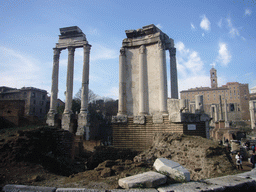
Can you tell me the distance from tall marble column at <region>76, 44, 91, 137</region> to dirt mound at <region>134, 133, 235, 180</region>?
15.7m

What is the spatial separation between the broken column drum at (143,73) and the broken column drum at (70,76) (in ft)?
44.0

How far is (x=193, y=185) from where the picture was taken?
334 centimetres

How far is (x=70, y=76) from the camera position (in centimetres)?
2388

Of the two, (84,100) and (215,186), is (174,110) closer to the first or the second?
(215,186)

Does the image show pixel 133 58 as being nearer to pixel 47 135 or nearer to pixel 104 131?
pixel 47 135

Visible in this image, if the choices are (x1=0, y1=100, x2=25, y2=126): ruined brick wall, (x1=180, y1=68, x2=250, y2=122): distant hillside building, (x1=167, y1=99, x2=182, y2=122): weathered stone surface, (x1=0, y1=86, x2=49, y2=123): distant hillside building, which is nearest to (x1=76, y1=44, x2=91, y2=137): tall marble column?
(x1=0, y1=100, x2=25, y2=126): ruined brick wall

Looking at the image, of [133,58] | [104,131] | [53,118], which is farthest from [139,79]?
[104,131]

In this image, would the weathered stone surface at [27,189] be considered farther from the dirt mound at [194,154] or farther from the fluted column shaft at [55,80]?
the fluted column shaft at [55,80]

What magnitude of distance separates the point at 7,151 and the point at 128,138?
181 inches

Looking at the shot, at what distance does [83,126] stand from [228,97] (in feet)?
255

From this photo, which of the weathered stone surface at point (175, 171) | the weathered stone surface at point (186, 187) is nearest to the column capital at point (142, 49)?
the weathered stone surface at point (175, 171)

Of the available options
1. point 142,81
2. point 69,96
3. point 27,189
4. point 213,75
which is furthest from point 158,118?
point 213,75

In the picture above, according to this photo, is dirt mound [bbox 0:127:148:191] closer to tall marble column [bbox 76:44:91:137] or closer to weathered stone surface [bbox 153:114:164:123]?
weathered stone surface [bbox 153:114:164:123]

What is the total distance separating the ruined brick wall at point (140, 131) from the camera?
7832 mm
